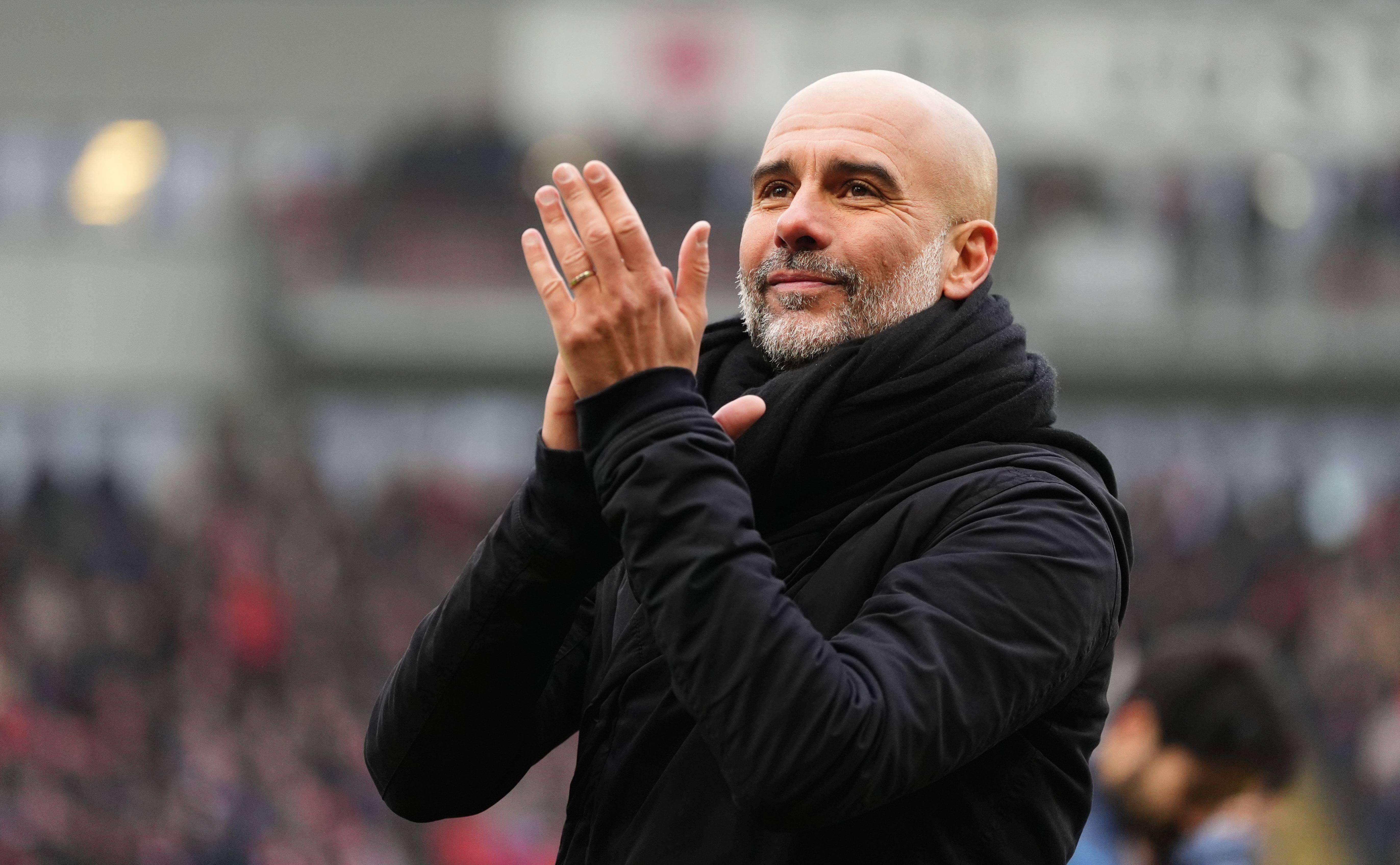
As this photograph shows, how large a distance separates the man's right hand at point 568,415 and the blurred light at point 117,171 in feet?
63.4

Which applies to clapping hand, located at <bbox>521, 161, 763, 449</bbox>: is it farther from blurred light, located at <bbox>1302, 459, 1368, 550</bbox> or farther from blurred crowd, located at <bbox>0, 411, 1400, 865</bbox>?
blurred light, located at <bbox>1302, 459, 1368, 550</bbox>

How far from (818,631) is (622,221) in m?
0.50

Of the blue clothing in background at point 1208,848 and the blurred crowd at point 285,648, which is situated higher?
the blue clothing in background at point 1208,848

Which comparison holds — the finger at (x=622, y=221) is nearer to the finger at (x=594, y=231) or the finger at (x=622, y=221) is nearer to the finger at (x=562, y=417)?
the finger at (x=594, y=231)

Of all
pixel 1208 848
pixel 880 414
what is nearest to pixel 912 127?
A: pixel 880 414

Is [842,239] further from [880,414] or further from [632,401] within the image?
[632,401]

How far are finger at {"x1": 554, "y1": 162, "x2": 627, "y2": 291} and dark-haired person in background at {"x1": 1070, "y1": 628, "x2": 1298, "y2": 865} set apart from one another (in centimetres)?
229

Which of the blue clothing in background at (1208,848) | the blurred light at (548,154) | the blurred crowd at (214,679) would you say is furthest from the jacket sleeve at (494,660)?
the blurred light at (548,154)

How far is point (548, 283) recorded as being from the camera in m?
1.86

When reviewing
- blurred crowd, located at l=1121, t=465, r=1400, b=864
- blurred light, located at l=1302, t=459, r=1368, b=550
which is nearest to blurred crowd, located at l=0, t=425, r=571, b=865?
blurred crowd, located at l=1121, t=465, r=1400, b=864

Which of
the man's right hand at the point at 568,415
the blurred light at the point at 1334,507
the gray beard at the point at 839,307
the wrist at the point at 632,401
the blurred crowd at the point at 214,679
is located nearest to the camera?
the wrist at the point at 632,401

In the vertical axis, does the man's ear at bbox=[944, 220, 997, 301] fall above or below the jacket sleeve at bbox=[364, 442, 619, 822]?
above

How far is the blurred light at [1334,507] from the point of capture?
15.4m

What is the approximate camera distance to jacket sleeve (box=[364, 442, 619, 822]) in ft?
6.49
